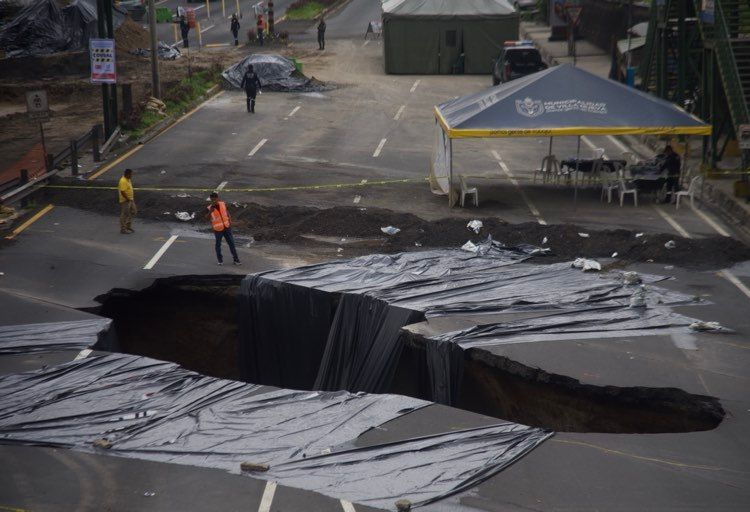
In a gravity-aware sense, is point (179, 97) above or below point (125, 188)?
above

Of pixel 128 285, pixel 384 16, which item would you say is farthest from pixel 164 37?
pixel 128 285

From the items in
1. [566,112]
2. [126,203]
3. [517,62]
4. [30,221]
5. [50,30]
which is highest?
[50,30]

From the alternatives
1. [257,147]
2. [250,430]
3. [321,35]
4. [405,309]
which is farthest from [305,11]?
[250,430]

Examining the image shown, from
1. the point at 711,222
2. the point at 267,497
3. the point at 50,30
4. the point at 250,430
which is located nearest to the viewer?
the point at 267,497

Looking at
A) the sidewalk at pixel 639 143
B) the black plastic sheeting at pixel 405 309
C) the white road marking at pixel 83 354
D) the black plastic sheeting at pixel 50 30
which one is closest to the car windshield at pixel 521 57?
the sidewalk at pixel 639 143

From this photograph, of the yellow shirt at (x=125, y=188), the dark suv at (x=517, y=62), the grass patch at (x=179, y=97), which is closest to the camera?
the yellow shirt at (x=125, y=188)

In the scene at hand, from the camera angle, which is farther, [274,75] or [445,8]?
[445,8]

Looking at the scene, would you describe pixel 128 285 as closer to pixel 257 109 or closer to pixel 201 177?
pixel 201 177

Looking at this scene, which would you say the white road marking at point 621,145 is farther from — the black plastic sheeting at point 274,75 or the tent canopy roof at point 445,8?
the tent canopy roof at point 445,8

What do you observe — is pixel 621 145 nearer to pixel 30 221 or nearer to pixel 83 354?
pixel 30 221
